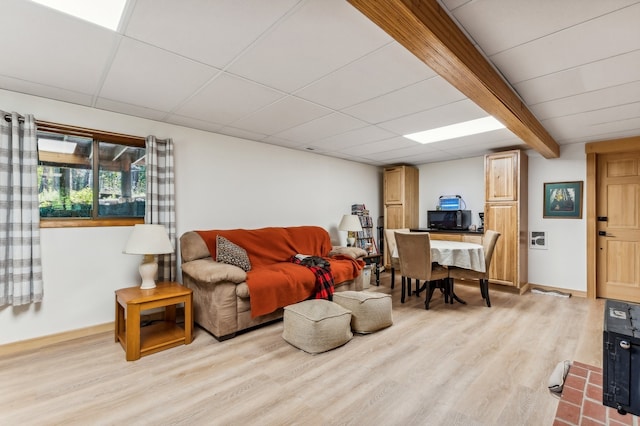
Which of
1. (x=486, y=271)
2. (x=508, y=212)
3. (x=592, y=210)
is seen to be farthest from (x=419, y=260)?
(x=592, y=210)

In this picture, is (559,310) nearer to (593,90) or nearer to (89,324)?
(593,90)

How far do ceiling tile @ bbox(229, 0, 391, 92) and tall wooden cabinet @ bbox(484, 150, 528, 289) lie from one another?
12.1ft

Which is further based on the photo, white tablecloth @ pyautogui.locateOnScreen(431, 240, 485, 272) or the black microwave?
the black microwave

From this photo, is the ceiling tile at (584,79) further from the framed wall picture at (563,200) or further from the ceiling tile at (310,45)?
the framed wall picture at (563,200)

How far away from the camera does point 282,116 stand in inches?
128

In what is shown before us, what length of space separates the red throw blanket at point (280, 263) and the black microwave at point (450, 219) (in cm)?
207

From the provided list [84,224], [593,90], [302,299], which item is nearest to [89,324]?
[84,224]

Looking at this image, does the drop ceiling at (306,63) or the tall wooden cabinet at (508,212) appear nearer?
the drop ceiling at (306,63)

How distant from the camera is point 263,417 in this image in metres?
1.77

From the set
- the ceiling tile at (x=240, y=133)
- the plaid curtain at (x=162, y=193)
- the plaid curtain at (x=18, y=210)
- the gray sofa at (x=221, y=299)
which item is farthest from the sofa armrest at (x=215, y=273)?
the ceiling tile at (x=240, y=133)

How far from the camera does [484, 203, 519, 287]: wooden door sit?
178 inches

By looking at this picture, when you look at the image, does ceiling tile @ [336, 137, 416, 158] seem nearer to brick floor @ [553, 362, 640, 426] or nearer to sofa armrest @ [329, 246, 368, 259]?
sofa armrest @ [329, 246, 368, 259]

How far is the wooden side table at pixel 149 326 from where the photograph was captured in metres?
2.45

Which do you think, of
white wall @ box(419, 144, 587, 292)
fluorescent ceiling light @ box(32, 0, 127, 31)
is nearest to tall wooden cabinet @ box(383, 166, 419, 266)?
white wall @ box(419, 144, 587, 292)
